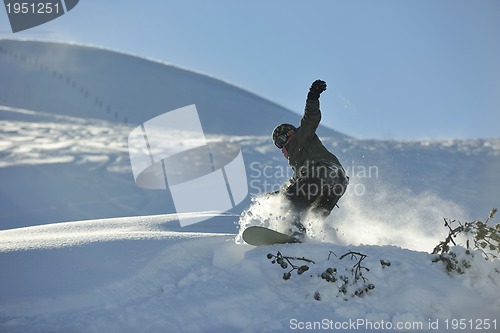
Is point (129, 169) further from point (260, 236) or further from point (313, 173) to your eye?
point (260, 236)

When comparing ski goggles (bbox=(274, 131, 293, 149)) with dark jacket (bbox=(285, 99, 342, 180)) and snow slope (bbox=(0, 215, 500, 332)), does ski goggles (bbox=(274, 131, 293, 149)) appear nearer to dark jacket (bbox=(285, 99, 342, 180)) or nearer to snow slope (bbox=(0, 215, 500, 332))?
dark jacket (bbox=(285, 99, 342, 180))

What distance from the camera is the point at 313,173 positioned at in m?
4.95

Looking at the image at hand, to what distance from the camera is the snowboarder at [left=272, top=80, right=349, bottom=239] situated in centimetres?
492

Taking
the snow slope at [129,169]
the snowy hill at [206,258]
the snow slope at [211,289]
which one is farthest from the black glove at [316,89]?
the snow slope at [129,169]

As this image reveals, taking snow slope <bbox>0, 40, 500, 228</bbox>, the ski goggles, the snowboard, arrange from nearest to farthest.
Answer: the snowboard → the ski goggles → snow slope <bbox>0, 40, 500, 228</bbox>

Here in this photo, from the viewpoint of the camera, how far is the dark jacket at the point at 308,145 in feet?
16.3

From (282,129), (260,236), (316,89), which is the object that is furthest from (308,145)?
(260,236)

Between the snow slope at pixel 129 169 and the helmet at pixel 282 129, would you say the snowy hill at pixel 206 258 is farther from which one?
the helmet at pixel 282 129

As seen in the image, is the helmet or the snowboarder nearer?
the snowboarder

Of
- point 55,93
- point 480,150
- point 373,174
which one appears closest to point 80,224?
point 373,174

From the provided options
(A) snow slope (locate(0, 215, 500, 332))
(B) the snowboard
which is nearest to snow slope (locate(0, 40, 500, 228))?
(B) the snowboard

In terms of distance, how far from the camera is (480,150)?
1698 centimetres

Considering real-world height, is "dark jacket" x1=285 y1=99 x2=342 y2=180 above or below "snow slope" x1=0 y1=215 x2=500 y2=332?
above

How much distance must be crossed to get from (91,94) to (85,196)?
25576 millimetres
